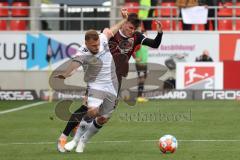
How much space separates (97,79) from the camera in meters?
13.4

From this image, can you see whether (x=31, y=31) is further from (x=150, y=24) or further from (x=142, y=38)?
(x=142, y=38)

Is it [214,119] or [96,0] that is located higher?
[96,0]

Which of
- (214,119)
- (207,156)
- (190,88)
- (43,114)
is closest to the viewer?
(207,156)

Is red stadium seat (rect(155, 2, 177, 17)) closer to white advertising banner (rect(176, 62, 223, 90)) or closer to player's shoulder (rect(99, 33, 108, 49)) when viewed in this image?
white advertising banner (rect(176, 62, 223, 90))

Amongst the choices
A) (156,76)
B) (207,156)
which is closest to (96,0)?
(156,76)

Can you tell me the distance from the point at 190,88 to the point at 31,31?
20.9 feet

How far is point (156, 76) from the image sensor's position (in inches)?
1102

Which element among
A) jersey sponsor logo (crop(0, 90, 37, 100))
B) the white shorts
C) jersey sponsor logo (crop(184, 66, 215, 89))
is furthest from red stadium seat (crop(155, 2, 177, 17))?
the white shorts

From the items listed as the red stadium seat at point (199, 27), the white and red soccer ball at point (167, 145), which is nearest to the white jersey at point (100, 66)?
the white and red soccer ball at point (167, 145)

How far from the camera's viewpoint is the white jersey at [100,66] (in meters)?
13.2

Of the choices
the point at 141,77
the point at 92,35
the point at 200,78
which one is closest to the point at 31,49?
the point at 141,77

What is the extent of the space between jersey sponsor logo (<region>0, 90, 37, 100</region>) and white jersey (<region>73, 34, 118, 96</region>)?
1452 centimetres

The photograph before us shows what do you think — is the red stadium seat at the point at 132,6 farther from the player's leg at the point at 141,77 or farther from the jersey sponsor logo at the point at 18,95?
the jersey sponsor logo at the point at 18,95

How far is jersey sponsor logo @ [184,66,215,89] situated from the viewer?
89.1 feet
